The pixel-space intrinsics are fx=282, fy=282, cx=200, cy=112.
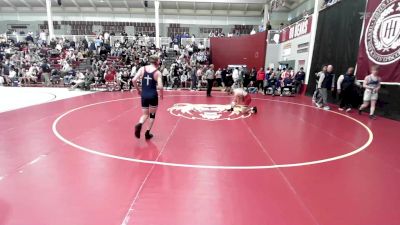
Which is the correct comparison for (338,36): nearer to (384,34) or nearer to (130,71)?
(384,34)

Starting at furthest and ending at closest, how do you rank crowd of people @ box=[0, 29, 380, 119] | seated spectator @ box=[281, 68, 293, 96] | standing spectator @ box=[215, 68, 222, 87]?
1. standing spectator @ box=[215, 68, 222, 87]
2. seated spectator @ box=[281, 68, 293, 96]
3. crowd of people @ box=[0, 29, 380, 119]

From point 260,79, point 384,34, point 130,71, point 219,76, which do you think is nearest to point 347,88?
point 384,34

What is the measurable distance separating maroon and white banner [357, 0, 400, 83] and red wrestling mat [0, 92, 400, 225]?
2392 mm

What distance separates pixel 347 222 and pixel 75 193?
298 centimetres

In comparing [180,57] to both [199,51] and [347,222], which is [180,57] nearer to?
[199,51]

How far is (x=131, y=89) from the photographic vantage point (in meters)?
15.9

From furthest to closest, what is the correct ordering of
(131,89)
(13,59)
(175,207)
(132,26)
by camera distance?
(132,26) < (13,59) < (131,89) < (175,207)

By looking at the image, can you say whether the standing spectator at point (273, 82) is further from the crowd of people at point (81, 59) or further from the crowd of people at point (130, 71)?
the crowd of people at point (81, 59)

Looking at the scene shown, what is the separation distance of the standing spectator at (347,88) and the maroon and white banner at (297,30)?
599cm

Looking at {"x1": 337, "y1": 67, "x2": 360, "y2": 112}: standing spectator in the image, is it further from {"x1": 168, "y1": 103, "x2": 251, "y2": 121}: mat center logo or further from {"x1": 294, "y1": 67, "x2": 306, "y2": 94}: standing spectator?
{"x1": 294, "y1": 67, "x2": 306, "y2": 94}: standing spectator

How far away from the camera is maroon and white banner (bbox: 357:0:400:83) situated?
332 inches

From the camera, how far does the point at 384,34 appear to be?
8.91 m

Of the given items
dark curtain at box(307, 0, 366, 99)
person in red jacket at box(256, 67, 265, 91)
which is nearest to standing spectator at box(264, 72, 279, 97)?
person in red jacket at box(256, 67, 265, 91)

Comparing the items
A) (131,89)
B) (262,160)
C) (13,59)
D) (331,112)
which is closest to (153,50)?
(131,89)
